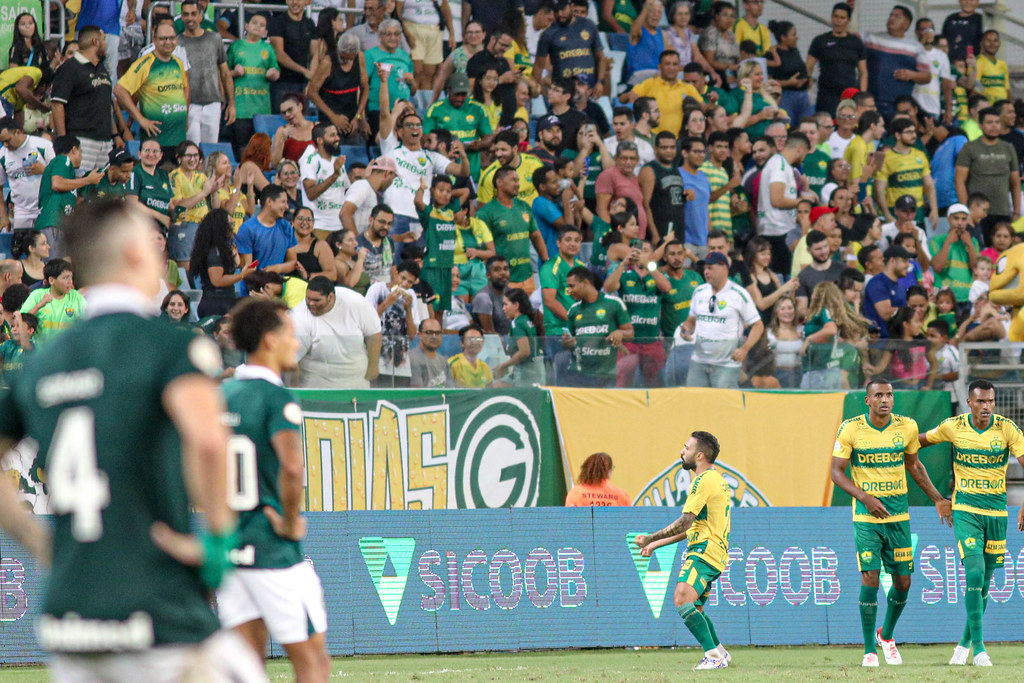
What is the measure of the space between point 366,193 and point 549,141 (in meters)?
3.26

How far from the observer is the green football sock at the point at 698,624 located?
11922 millimetres

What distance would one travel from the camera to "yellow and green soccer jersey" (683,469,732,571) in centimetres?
1202

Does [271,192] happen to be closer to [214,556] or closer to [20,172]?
[20,172]

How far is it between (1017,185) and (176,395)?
69.4 feet

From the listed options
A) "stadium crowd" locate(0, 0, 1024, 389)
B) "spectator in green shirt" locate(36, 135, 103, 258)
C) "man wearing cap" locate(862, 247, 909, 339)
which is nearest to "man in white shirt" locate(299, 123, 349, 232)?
"stadium crowd" locate(0, 0, 1024, 389)

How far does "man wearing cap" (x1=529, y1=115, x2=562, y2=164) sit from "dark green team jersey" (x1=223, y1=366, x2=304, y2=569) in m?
13.6

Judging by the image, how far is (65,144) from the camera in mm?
16328

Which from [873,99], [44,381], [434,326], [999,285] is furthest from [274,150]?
[44,381]

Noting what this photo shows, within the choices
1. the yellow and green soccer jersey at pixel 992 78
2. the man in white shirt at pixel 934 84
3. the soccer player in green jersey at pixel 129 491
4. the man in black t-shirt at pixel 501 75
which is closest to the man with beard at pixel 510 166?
the man in black t-shirt at pixel 501 75

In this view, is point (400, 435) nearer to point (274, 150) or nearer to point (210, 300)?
point (210, 300)

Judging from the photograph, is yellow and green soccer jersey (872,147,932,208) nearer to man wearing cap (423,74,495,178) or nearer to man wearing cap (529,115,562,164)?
man wearing cap (529,115,562,164)

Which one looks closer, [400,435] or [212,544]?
[212,544]

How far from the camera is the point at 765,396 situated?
54.9 ft

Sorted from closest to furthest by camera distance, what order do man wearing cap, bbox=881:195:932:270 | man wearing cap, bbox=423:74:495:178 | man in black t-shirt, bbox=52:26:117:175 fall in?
man in black t-shirt, bbox=52:26:117:175, man wearing cap, bbox=423:74:495:178, man wearing cap, bbox=881:195:932:270
